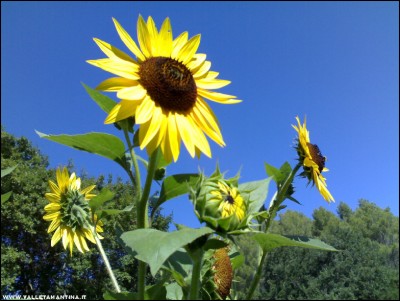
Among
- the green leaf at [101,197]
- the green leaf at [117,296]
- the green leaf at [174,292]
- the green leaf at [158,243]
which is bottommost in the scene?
the green leaf at [117,296]

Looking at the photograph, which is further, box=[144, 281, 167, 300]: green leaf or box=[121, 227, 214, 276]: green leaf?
box=[144, 281, 167, 300]: green leaf

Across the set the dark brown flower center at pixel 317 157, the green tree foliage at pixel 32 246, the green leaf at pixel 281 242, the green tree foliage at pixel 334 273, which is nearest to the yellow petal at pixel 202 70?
the green leaf at pixel 281 242

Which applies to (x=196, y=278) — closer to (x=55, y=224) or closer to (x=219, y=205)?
(x=219, y=205)

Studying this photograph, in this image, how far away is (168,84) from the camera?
0.83m

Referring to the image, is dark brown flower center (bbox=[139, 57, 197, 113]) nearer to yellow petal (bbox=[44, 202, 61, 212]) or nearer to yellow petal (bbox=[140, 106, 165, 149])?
yellow petal (bbox=[140, 106, 165, 149])

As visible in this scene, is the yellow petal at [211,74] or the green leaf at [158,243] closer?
the green leaf at [158,243]

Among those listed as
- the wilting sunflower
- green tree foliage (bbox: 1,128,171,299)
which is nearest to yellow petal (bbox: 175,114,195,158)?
the wilting sunflower

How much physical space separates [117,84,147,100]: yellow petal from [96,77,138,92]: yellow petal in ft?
0.05

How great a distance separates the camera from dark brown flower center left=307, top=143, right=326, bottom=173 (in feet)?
5.14

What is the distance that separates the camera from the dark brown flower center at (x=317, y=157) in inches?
61.7

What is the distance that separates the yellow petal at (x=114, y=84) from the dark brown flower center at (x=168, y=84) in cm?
3

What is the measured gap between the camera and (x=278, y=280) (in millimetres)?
26281

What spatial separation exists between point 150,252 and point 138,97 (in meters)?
0.28

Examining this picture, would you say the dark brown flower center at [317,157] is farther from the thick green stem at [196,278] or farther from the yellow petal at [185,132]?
the thick green stem at [196,278]
